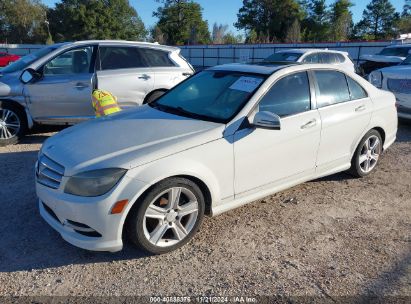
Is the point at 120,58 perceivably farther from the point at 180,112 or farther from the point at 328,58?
the point at 328,58

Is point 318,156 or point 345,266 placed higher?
point 318,156

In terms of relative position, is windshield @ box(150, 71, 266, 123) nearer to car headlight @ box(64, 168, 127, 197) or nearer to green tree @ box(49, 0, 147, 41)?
car headlight @ box(64, 168, 127, 197)

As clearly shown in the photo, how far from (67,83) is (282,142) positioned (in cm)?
415

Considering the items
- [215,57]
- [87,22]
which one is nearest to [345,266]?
[215,57]

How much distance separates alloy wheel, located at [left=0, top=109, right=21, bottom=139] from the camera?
6434mm

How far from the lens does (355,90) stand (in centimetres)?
488

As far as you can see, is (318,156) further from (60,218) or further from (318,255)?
(60,218)

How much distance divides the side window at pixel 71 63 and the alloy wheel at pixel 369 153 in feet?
15.1

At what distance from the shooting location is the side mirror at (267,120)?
139 inches

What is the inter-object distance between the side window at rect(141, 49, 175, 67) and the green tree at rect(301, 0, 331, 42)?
2642 inches

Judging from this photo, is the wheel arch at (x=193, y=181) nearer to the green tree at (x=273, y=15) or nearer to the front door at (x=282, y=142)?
the front door at (x=282, y=142)

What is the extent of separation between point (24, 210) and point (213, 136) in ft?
7.45

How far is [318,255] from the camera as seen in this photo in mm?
3428

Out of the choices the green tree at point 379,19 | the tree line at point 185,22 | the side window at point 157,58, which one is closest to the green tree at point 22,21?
the tree line at point 185,22
